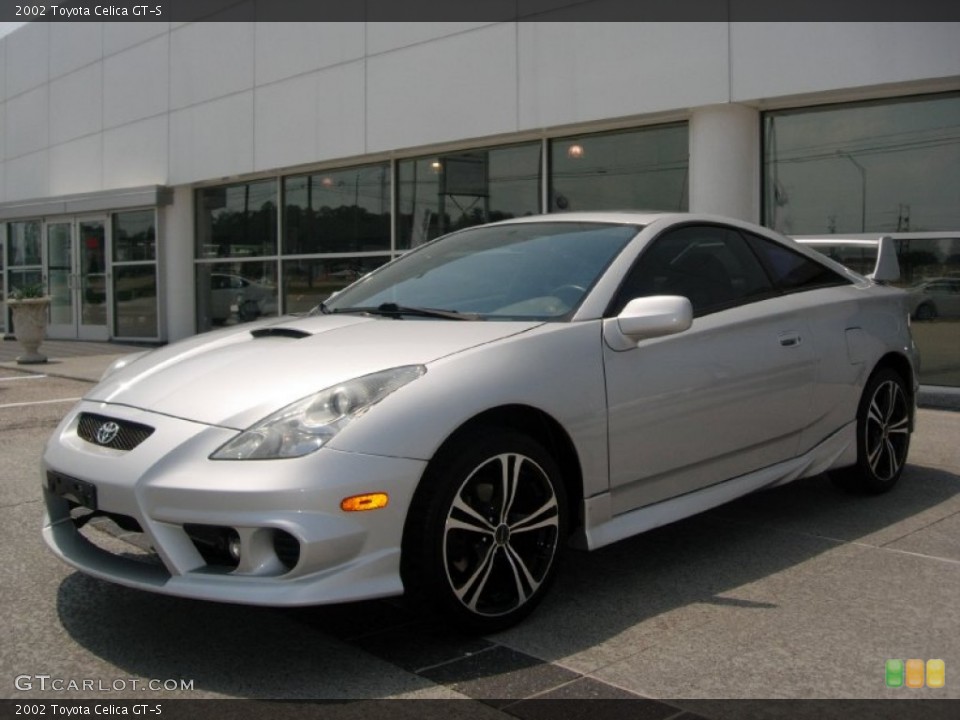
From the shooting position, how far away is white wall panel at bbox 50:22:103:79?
63.5ft

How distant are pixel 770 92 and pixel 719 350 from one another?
19.5ft

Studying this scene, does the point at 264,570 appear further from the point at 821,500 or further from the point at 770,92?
the point at 770,92

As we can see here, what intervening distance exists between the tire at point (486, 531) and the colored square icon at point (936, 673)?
1261 mm

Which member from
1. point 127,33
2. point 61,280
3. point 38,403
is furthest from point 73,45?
point 38,403

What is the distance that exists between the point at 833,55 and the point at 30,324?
11125mm

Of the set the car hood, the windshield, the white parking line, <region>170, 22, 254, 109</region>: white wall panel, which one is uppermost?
<region>170, 22, 254, 109</region>: white wall panel

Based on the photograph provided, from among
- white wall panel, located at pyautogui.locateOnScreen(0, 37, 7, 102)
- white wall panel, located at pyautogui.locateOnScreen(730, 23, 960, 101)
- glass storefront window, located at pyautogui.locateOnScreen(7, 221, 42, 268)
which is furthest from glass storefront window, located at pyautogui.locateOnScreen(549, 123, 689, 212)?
white wall panel, located at pyautogui.locateOnScreen(0, 37, 7, 102)

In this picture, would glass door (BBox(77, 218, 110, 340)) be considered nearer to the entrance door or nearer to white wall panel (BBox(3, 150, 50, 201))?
the entrance door

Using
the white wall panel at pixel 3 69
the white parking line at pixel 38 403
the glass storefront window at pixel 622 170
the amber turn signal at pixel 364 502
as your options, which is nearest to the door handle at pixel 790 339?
the amber turn signal at pixel 364 502

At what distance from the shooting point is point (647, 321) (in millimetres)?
3857

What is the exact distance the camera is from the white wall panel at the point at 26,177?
21.3 metres

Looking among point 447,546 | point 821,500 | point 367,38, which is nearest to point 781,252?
point 821,500

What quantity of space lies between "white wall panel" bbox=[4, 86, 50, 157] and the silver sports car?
18.7m

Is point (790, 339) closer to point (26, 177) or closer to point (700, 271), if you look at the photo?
point (700, 271)
